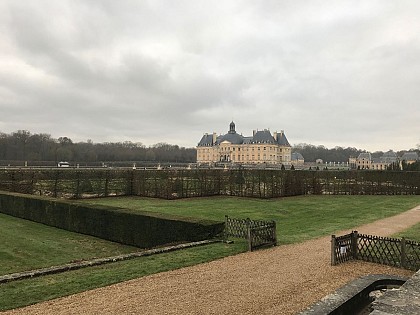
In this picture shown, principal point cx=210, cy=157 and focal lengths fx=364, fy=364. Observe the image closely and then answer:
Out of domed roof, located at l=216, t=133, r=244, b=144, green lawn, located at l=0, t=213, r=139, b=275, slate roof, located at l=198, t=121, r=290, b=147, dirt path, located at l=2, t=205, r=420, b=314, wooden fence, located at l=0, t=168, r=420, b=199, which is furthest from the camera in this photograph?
domed roof, located at l=216, t=133, r=244, b=144

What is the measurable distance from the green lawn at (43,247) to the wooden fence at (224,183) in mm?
13330

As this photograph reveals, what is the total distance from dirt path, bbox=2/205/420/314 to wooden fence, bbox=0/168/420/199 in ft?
71.5

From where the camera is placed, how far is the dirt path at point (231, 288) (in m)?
6.59

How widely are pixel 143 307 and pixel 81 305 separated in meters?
1.16

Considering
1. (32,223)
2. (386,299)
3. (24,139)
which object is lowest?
(32,223)

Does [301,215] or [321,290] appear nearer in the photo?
[321,290]

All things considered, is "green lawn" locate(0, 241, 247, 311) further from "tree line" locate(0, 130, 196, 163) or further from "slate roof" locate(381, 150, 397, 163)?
"slate roof" locate(381, 150, 397, 163)

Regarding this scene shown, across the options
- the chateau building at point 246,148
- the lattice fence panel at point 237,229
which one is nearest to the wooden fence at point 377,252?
the lattice fence panel at point 237,229

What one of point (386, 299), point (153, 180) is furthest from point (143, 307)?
point (153, 180)

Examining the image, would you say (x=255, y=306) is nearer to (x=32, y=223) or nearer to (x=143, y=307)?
(x=143, y=307)

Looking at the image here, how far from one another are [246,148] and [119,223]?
96.5 m

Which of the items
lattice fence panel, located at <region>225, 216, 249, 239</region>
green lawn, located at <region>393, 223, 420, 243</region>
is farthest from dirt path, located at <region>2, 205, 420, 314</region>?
green lawn, located at <region>393, 223, 420, 243</region>

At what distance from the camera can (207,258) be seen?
10234mm

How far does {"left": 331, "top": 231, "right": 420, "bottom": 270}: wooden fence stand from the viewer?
9.66 metres
